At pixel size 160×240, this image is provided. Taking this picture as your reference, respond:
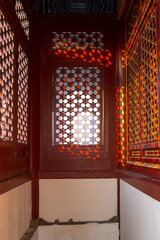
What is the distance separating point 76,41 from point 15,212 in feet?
6.91

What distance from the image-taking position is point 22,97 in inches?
128

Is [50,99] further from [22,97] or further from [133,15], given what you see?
[133,15]

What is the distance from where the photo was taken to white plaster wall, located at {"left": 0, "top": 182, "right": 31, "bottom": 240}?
236 centimetres

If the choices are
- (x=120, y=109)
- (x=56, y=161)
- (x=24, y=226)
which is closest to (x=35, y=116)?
(x=56, y=161)

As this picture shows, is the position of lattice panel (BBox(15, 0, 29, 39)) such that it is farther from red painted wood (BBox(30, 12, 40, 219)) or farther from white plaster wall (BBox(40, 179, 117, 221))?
white plaster wall (BBox(40, 179, 117, 221))

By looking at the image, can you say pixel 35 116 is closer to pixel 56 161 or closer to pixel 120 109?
pixel 56 161

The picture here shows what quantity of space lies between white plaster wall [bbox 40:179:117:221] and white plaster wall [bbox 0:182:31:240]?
290mm

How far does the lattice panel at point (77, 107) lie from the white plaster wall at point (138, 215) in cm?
72

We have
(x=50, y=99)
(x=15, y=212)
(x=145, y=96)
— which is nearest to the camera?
(x=145, y=96)

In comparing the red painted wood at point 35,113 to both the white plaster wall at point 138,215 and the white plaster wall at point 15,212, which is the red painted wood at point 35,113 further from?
the white plaster wall at point 138,215

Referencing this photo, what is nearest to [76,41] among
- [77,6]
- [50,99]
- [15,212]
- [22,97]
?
[77,6]

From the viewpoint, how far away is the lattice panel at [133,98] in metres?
2.99

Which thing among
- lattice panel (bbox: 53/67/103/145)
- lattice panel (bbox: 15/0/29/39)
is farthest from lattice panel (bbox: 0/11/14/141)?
lattice panel (bbox: 53/67/103/145)

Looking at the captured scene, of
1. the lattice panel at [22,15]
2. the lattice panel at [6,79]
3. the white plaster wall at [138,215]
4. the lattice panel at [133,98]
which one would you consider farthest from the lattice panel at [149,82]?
the lattice panel at [22,15]
